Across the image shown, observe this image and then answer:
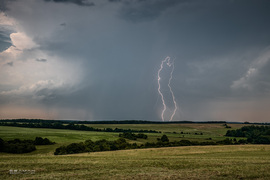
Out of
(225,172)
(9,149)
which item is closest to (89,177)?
(225,172)

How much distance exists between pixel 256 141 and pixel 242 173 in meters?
103

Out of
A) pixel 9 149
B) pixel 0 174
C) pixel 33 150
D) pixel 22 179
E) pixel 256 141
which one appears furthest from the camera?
pixel 256 141

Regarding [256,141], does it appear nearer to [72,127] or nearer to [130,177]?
[130,177]

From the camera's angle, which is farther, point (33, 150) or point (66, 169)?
point (33, 150)

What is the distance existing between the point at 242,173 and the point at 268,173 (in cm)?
241

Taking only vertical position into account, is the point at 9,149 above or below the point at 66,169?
below

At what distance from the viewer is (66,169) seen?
22.3 meters

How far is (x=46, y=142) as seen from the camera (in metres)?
82.6

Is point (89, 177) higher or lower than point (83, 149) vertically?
higher

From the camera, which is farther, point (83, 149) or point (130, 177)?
point (83, 149)

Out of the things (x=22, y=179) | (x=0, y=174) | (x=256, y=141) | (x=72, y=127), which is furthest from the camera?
(x=72, y=127)

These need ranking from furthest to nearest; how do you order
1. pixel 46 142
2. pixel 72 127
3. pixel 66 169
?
pixel 72 127 < pixel 46 142 < pixel 66 169

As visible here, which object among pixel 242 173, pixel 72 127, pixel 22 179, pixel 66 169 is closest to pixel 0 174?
pixel 22 179

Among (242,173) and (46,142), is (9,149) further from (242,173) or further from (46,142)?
(242,173)
